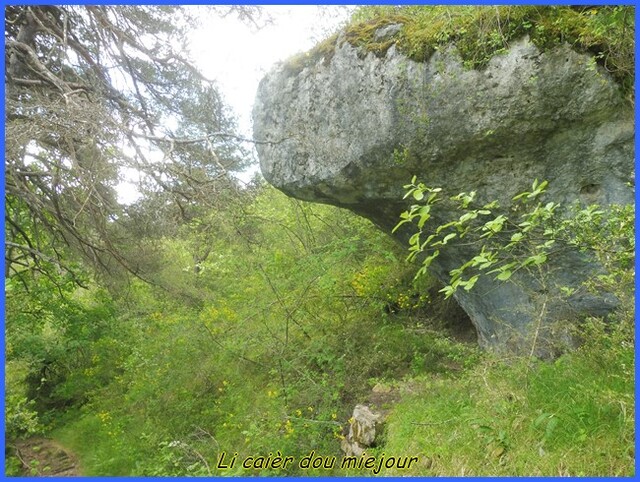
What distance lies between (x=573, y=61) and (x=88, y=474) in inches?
355

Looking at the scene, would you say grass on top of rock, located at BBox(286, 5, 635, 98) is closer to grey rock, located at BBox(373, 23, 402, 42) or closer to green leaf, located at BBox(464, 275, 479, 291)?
grey rock, located at BBox(373, 23, 402, 42)

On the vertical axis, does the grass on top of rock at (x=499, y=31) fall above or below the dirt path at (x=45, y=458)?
above

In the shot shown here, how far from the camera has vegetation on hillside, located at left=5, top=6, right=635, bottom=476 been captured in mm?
2814

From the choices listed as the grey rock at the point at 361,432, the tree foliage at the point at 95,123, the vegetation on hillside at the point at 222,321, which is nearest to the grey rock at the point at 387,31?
the vegetation on hillside at the point at 222,321

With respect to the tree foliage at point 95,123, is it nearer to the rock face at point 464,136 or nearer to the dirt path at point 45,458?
the rock face at point 464,136

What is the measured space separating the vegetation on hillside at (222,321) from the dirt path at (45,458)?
158mm

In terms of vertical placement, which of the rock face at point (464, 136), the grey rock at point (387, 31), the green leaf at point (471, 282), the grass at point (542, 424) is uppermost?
the grey rock at point (387, 31)

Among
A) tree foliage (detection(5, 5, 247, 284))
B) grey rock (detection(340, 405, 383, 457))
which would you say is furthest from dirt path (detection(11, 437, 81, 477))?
grey rock (detection(340, 405, 383, 457))

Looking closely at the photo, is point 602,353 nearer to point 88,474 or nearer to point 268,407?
point 268,407

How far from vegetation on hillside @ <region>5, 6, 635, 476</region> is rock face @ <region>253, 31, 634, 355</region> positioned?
0.51m

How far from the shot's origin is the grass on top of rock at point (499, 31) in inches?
124

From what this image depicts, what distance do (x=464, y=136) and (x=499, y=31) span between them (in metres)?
0.86

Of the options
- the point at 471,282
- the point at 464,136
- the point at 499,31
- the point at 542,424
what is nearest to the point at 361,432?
the point at 542,424

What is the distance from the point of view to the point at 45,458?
8461mm
